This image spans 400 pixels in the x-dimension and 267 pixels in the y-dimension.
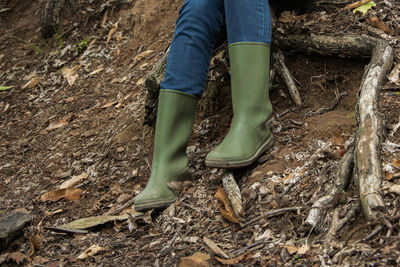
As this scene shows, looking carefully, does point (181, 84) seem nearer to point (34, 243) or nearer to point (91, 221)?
point (91, 221)

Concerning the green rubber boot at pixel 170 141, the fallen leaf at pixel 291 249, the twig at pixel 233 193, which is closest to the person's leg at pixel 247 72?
the twig at pixel 233 193

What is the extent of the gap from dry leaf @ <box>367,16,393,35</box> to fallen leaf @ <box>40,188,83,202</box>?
7.66 feet

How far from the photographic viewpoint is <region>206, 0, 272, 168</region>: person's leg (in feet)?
8.36

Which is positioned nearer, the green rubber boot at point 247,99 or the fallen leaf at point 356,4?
the green rubber boot at point 247,99

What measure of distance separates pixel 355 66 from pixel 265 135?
0.92m

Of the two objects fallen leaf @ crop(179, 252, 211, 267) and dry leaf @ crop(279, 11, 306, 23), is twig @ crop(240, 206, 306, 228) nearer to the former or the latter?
fallen leaf @ crop(179, 252, 211, 267)

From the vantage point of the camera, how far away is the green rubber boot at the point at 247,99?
2525 millimetres

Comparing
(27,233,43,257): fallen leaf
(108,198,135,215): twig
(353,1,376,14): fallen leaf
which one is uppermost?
(353,1,376,14): fallen leaf

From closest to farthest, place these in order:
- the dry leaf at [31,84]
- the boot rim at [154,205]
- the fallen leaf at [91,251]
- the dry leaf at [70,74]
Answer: the fallen leaf at [91,251]
the boot rim at [154,205]
the dry leaf at [70,74]
the dry leaf at [31,84]

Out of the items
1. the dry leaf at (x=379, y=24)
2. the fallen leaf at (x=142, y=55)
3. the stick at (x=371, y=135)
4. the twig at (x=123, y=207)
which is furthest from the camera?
the fallen leaf at (x=142, y=55)

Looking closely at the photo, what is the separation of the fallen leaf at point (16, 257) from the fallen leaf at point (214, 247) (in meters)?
0.99

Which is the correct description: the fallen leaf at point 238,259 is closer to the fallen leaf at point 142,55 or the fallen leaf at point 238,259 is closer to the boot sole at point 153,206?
the boot sole at point 153,206

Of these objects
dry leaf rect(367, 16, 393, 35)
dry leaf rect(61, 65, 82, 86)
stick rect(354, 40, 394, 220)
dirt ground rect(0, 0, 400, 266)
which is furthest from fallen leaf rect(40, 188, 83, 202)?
dry leaf rect(367, 16, 393, 35)

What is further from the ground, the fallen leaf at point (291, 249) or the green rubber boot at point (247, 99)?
the green rubber boot at point (247, 99)
